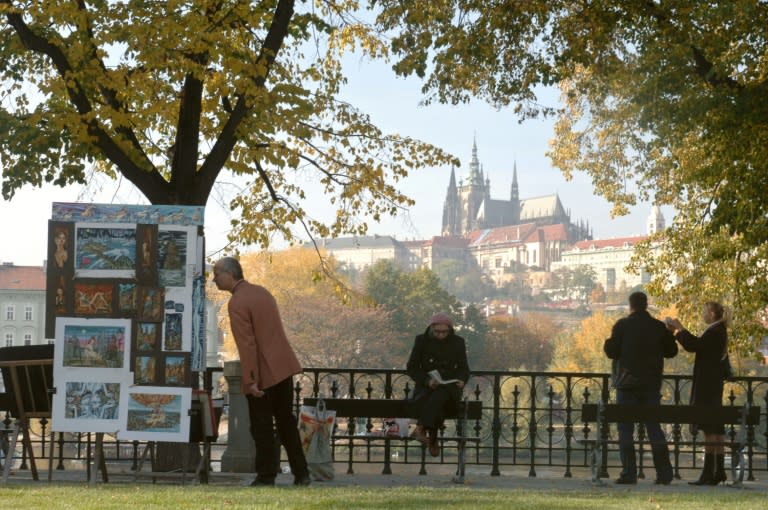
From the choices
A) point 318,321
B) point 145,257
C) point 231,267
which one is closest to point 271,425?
point 231,267

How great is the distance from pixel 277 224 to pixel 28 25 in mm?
4720

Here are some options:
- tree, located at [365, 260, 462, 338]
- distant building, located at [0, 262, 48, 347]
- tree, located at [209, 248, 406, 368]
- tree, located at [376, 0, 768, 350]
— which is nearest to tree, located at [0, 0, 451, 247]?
tree, located at [376, 0, 768, 350]

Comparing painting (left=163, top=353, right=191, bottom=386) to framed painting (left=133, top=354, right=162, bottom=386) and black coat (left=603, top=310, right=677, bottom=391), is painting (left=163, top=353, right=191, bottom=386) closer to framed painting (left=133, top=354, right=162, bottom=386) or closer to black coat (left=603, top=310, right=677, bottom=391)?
Result: framed painting (left=133, top=354, right=162, bottom=386)

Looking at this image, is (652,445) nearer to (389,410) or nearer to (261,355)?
(389,410)

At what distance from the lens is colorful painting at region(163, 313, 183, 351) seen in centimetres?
873

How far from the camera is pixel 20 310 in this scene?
425ft

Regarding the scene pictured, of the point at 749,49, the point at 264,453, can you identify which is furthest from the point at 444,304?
the point at 264,453

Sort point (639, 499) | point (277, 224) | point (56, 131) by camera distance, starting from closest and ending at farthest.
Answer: point (639, 499)
point (56, 131)
point (277, 224)

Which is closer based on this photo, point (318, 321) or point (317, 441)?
point (317, 441)

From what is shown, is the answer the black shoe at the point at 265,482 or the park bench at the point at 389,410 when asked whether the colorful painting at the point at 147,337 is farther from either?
the park bench at the point at 389,410

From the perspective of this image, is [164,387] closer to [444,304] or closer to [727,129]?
[727,129]

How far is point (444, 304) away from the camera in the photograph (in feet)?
352

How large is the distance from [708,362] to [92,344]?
16.6 feet

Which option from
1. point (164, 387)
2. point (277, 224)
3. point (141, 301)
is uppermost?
point (277, 224)
